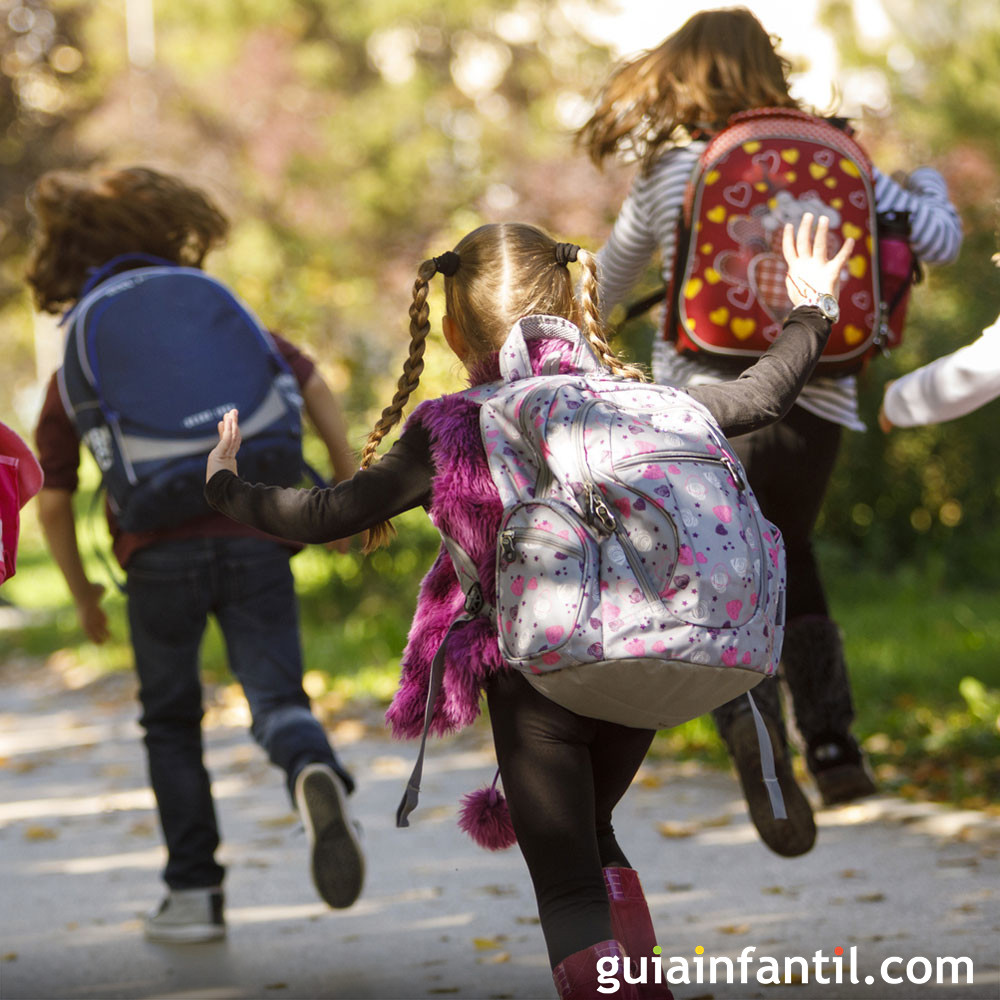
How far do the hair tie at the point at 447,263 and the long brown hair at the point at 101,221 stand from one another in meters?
1.59

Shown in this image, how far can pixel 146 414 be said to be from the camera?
12.2 feet

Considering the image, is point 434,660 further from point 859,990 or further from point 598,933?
point 859,990

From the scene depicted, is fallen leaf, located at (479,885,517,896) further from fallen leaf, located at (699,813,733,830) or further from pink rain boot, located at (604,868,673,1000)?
pink rain boot, located at (604,868,673,1000)

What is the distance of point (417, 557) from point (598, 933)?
7311mm

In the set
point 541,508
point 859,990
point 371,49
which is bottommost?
point 859,990

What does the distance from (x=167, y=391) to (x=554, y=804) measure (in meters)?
1.72

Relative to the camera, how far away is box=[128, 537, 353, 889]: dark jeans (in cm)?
388

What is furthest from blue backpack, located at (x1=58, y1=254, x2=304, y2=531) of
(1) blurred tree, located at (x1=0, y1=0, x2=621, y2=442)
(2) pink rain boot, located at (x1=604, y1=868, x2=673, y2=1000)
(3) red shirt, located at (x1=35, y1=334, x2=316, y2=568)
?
(1) blurred tree, located at (x1=0, y1=0, x2=621, y2=442)

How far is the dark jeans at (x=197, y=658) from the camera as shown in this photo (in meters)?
3.88

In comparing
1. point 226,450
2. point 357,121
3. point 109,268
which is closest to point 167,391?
point 109,268

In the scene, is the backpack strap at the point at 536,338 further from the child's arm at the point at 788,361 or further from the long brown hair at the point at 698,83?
the long brown hair at the point at 698,83

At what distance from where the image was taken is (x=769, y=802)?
144 inches

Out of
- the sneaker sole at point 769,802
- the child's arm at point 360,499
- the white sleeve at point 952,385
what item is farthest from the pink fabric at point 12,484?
the white sleeve at point 952,385

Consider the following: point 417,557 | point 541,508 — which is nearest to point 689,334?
point 541,508
